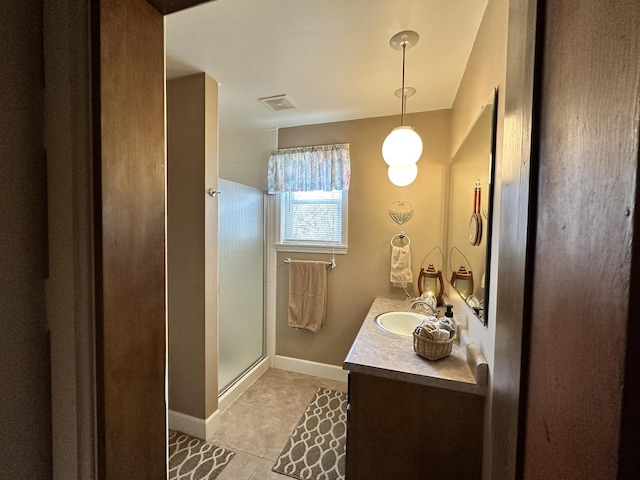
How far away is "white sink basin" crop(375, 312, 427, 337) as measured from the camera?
1947mm

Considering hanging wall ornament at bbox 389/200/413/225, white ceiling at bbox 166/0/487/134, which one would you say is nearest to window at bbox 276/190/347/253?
hanging wall ornament at bbox 389/200/413/225

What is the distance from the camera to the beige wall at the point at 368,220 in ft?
7.53

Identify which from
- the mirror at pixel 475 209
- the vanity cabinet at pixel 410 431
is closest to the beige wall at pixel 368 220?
the mirror at pixel 475 209

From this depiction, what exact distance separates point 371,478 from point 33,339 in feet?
4.67

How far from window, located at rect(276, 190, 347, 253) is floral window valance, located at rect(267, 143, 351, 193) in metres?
0.12

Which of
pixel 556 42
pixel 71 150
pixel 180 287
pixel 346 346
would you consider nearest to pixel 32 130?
pixel 71 150

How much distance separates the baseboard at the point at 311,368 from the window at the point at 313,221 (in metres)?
1.14

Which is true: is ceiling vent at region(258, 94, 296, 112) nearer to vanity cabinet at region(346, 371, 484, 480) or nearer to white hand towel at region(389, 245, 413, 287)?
white hand towel at region(389, 245, 413, 287)

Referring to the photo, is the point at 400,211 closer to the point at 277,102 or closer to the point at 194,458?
the point at 277,102

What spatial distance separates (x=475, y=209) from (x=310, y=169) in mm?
1601

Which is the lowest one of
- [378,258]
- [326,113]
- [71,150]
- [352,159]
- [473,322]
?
[473,322]

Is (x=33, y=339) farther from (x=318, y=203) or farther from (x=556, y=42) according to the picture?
(x=318, y=203)

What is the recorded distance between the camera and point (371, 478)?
4.04 feet

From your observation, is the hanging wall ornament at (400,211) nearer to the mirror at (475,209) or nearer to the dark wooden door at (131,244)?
the mirror at (475,209)
